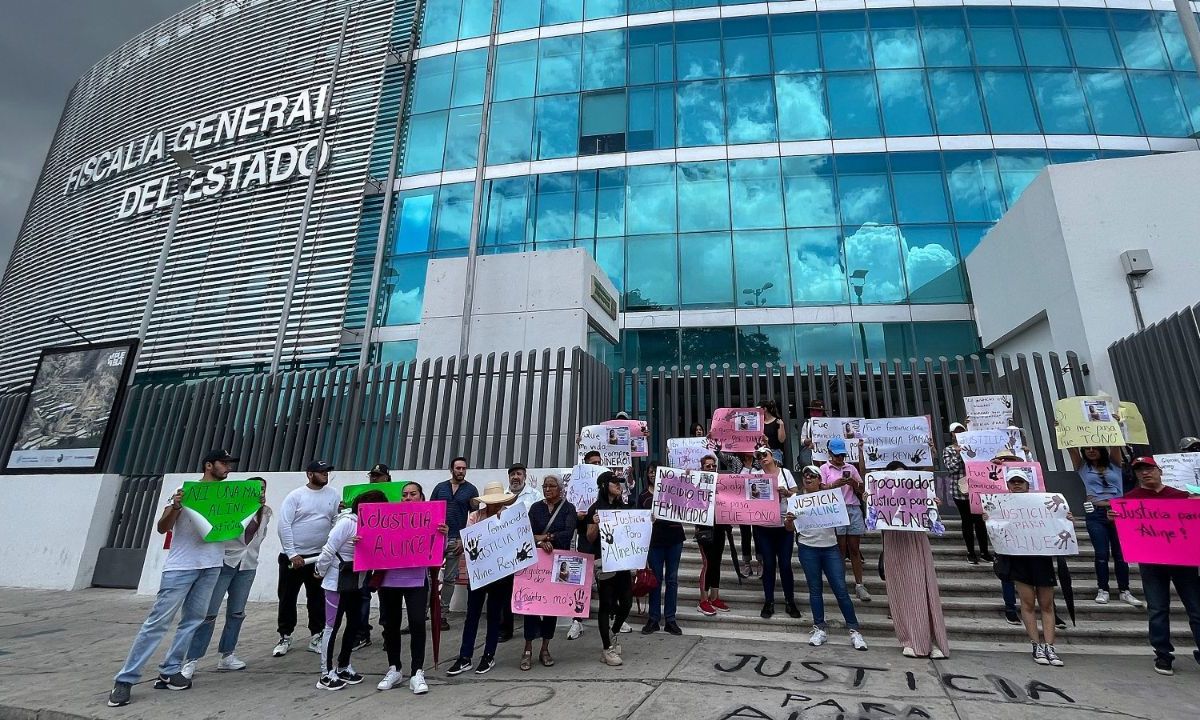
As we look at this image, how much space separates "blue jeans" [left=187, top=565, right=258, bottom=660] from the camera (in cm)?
539

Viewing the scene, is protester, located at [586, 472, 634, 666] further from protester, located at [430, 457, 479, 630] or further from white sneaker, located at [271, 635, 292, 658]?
white sneaker, located at [271, 635, 292, 658]

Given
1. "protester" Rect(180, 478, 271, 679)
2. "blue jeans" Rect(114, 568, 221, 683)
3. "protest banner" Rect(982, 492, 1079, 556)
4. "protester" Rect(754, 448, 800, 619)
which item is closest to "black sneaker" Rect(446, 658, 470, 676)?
"protester" Rect(180, 478, 271, 679)

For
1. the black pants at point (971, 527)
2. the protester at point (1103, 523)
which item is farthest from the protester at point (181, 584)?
the protester at point (1103, 523)

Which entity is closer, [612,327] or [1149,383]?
[1149,383]

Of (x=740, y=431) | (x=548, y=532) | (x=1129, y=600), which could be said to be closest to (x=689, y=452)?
(x=740, y=431)

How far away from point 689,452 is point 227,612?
585 centimetres

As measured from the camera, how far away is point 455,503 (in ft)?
23.0

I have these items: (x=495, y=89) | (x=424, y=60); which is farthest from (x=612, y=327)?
(x=424, y=60)

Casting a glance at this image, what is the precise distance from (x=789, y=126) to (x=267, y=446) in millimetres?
18403

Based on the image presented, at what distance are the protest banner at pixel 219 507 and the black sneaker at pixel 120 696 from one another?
120 centimetres

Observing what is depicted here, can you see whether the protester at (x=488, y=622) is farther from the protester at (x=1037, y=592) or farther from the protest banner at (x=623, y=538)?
the protester at (x=1037, y=592)

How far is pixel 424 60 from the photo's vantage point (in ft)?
75.7

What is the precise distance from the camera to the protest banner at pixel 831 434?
8086mm

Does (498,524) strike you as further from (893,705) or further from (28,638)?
(28,638)
